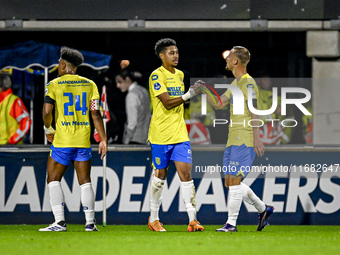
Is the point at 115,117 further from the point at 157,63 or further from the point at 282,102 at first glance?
the point at 282,102

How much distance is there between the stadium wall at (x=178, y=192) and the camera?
10836mm

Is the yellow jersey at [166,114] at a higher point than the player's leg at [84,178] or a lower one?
higher

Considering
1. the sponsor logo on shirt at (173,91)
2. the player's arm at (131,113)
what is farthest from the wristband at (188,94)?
the player's arm at (131,113)

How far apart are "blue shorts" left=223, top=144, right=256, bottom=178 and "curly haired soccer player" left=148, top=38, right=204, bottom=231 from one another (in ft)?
A: 1.54

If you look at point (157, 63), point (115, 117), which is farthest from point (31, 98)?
point (157, 63)

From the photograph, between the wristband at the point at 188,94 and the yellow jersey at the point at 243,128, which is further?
the yellow jersey at the point at 243,128

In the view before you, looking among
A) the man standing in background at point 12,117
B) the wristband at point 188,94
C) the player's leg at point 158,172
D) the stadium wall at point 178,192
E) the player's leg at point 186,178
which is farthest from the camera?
the man standing in background at point 12,117

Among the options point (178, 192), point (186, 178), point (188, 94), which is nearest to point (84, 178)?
point (186, 178)

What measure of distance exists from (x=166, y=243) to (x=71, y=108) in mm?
2262

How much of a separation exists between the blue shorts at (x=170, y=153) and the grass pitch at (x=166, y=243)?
82 cm

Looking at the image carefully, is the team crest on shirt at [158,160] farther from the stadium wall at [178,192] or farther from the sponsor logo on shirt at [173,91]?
the stadium wall at [178,192]

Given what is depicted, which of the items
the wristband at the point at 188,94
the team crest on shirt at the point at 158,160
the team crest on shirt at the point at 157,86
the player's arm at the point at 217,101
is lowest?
the team crest on shirt at the point at 158,160

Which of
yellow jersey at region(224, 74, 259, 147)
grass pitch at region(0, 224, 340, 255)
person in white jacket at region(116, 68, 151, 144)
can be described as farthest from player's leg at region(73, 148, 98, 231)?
person in white jacket at region(116, 68, 151, 144)

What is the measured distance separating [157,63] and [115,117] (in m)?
1.11
